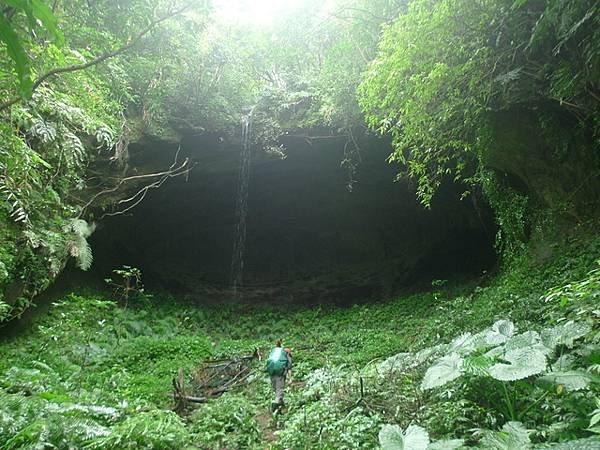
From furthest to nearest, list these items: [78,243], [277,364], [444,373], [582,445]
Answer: [78,243], [277,364], [444,373], [582,445]

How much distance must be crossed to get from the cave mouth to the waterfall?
201 millimetres

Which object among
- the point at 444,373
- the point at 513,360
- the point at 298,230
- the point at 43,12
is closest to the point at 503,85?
the point at 513,360

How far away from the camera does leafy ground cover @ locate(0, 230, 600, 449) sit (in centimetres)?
237

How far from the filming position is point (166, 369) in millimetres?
6898

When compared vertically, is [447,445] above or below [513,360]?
below

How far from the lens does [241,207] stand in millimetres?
14578

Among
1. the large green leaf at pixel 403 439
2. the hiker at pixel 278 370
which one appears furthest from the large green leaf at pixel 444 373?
the hiker at pixel 278 370

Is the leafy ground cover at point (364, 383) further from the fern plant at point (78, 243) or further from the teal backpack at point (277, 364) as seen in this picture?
the fern plant at point (78, 243)

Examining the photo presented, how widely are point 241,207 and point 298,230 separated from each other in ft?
8.38

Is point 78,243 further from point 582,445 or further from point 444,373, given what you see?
point 582,445

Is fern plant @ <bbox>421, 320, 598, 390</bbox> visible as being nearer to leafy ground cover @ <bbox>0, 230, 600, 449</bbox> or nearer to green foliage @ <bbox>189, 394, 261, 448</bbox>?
leafy ground cover @ <bbox>0, 230, 600, 449</bbox>

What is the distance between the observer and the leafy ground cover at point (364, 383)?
7.77 feet

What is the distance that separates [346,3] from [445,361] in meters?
7.57

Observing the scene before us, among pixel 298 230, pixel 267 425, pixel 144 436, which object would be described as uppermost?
pixel 298 230
